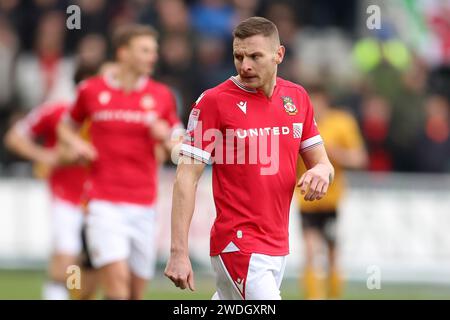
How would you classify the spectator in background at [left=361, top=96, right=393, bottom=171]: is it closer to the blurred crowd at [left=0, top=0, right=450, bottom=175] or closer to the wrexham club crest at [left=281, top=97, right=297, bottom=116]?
the blurred crowd at [left=0, top=0, right=450, bottom=175]

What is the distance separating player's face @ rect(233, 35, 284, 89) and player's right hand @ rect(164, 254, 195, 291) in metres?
1.28

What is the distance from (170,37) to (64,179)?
24.2ft

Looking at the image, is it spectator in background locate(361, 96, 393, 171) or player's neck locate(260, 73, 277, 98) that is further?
spectator in background locate(361, 96, 393, 171)

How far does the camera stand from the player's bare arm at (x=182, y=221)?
771 cm

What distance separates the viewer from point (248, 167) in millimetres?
8062

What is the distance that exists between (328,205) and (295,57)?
5327mm

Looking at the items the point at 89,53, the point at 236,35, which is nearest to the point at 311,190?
the point at 236,35

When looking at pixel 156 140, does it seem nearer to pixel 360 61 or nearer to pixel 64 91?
pixel 64 91

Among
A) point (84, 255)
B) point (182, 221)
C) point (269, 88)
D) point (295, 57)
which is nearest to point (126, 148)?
point (84, 255)

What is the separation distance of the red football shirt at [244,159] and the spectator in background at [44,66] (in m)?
11.7

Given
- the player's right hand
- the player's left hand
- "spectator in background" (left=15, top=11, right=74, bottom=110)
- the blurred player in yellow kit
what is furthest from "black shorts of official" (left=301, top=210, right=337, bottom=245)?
the player's right hand

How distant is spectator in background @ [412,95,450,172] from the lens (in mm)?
19641

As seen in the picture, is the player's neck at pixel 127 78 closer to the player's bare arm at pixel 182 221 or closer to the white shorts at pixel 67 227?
the white shorts at pixel 67 227

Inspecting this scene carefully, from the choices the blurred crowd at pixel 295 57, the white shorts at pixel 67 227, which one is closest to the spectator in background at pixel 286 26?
the blurred crowd at pixel 295 57
